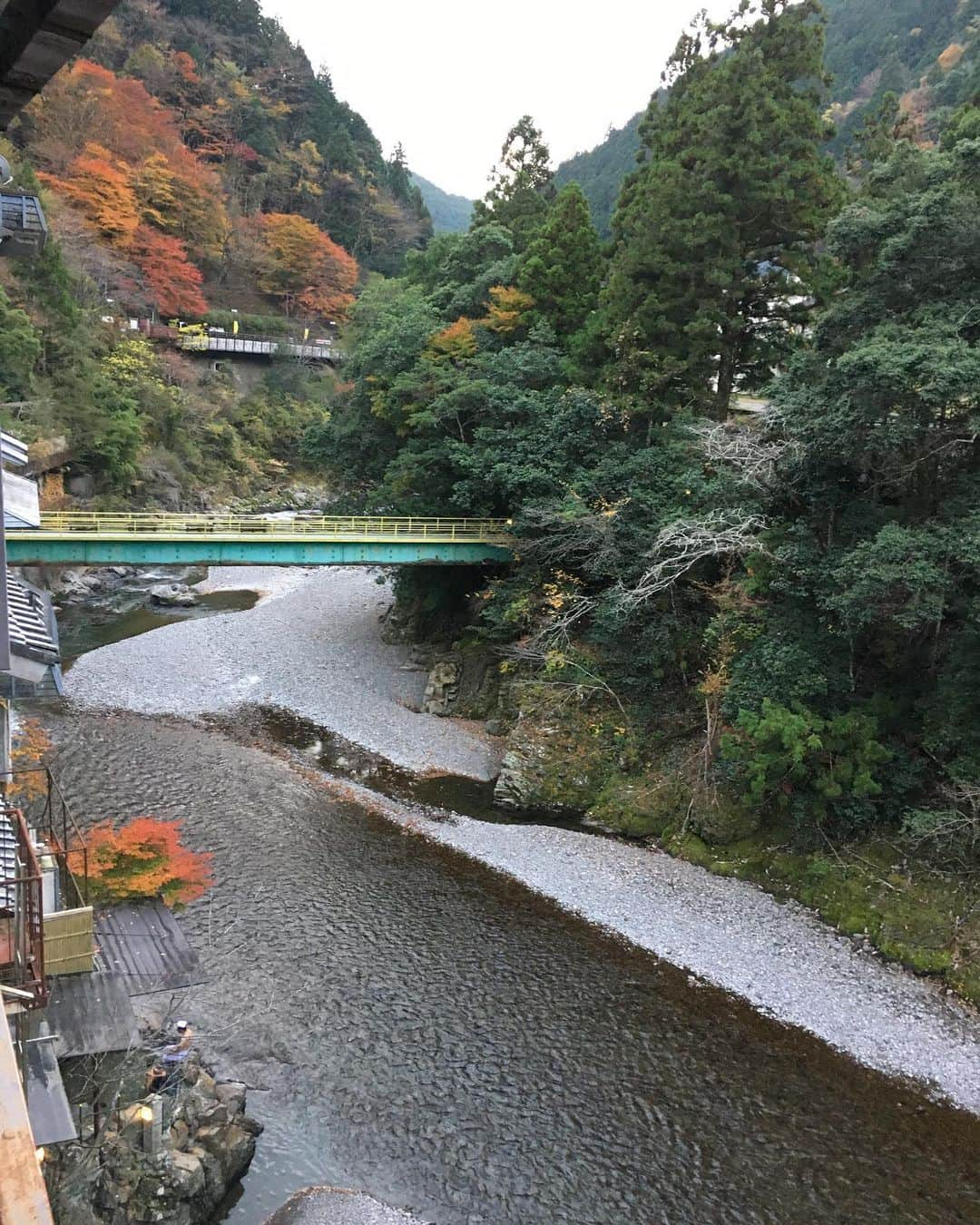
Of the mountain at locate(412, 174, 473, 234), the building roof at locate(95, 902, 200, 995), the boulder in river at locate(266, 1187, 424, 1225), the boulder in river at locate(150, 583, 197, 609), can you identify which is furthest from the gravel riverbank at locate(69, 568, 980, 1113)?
the mountain at locate(412, 174, 473, 234)

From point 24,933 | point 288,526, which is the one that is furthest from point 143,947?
point 288,526

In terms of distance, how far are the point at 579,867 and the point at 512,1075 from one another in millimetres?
5076

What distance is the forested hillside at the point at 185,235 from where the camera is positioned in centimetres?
2938

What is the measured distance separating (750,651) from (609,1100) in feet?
28.4

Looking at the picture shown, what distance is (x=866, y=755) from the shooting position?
13617 mm

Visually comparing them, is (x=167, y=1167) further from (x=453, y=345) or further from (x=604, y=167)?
(x=604, y=167)

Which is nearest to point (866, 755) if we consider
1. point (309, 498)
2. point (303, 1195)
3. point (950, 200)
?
point (950, 200)

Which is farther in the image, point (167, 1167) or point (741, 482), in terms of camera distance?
point (741, 482)

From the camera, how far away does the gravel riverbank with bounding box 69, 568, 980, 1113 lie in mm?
11109

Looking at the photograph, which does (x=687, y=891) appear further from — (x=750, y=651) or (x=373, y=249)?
(x=373, y=249)

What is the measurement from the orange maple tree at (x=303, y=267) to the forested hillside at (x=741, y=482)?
98.3 ft

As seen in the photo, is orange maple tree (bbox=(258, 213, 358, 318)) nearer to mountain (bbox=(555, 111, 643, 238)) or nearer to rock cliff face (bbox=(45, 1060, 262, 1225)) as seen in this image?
mountain (bbox=(555, 111, 643, 238))

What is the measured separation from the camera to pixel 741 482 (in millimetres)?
15914

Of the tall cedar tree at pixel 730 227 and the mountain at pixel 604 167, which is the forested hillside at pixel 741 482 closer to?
the tall cedar tree at pixel 730 227
